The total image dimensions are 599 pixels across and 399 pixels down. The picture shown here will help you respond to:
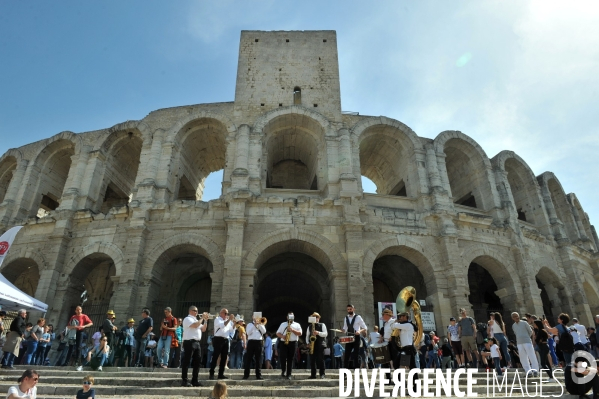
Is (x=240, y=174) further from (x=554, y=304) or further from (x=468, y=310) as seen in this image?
(x=554, y=304)

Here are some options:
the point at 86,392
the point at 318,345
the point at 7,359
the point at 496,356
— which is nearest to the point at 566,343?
the point at 496,356

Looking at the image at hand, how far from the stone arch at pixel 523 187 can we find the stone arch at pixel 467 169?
1169 mm

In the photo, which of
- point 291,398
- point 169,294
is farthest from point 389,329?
point 169,294

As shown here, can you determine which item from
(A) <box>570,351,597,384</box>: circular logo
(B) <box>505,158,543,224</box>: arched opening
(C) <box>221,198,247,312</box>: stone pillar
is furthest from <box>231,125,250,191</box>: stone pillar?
(B) <box>505,158,543,224</box>: arched opening

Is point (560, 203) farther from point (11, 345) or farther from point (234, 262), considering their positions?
point (11, 345)

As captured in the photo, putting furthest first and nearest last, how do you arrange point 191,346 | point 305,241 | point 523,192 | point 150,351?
point 523,192 → point 305,241 → point 150,351 → point 191,346

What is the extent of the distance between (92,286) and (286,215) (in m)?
10.2

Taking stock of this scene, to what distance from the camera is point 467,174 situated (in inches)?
707

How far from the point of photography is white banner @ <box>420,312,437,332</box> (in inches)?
507

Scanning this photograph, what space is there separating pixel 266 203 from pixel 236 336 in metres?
5.52

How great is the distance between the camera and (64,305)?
13531 mm

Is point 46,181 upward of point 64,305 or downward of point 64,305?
upward

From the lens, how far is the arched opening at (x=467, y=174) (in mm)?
17016

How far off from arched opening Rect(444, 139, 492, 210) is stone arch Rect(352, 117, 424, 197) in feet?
7.12
